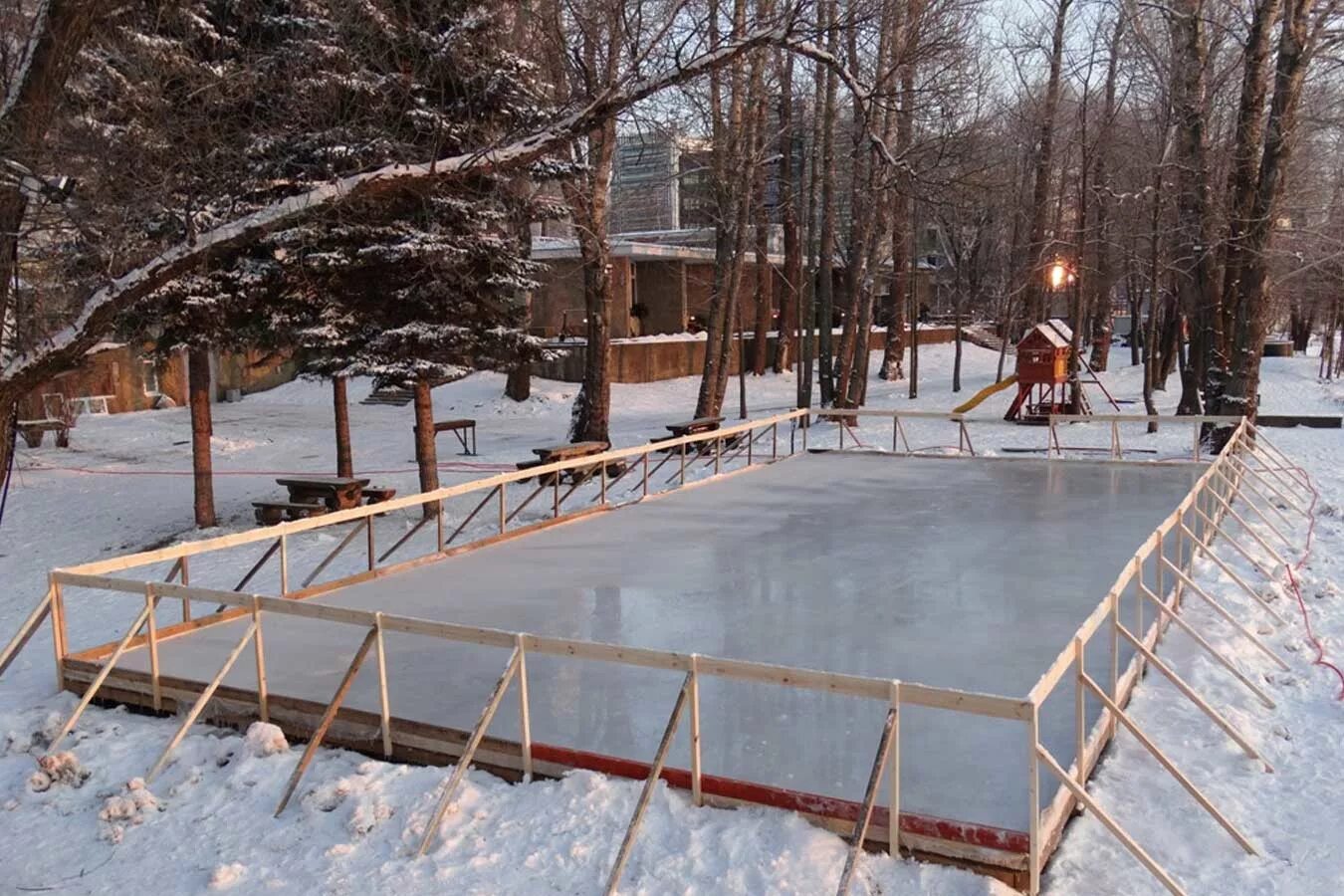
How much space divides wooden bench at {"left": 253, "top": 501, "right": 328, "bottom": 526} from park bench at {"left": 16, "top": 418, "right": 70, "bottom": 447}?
11777 millimetres

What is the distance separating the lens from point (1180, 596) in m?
8.15

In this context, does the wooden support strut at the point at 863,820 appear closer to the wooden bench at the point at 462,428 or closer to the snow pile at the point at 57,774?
the snow pile at the point at 57,774

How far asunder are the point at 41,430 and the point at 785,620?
20.9 meters

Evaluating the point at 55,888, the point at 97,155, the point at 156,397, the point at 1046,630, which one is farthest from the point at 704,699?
the point at 156,397

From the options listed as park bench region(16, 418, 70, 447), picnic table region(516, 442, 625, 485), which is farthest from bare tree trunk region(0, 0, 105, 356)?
park bench region(16, 418, 70, 447)

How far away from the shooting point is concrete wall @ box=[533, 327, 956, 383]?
29281 mm

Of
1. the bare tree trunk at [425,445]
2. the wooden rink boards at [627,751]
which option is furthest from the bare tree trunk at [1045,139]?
the wooden rink boards at [627,751]

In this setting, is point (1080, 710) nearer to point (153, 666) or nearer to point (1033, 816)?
point (1033, 816)

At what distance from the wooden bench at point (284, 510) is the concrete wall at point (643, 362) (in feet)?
49.2

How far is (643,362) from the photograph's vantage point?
30.1 meters

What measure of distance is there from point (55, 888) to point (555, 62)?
11.4m

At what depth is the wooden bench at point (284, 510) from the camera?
42.2 feet

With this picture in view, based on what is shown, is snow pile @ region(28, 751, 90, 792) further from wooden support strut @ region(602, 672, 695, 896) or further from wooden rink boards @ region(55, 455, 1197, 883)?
wooden support strut @ region(602, 672, 695, 896)

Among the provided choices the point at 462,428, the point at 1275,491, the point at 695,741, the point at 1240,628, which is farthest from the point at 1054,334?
the point at 695,741
